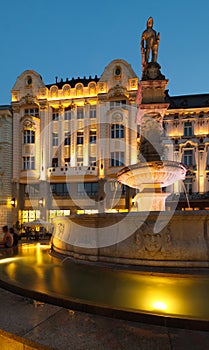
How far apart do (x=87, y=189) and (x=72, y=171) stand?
2.66 m

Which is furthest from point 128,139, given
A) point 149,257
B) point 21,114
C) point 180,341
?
point 180,341

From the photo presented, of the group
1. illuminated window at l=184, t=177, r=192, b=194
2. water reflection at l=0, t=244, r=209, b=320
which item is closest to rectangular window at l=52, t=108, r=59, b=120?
illuminated window at l=184, t=177, r=192, b=194

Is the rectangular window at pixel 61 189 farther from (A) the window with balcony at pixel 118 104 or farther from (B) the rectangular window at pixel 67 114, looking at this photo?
(A) the window with balcony at pixel 118 104

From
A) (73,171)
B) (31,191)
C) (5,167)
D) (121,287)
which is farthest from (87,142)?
(121,287)

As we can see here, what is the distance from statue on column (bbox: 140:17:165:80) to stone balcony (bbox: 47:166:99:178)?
19.9 m

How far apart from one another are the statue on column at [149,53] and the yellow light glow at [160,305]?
924 centimetres

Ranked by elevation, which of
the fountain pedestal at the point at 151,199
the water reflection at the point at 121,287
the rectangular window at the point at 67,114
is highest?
the rectangular window at the point at 67,114

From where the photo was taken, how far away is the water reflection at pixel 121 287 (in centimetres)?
318

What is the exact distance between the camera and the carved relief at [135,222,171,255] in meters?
5.03

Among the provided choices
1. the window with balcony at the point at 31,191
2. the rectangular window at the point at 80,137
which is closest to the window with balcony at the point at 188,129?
the rectangular window at the point at 80,137

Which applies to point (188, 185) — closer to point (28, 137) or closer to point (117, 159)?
point (117, 159)

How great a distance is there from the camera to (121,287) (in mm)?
3990

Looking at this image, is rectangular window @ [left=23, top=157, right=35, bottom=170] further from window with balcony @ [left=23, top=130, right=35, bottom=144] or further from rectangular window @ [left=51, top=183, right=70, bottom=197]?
rectangular window @ [left=51, top=183, right=70, bottom=197]

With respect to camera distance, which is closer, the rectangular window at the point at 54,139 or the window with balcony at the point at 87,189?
the window with balcony at the point at 87,189
